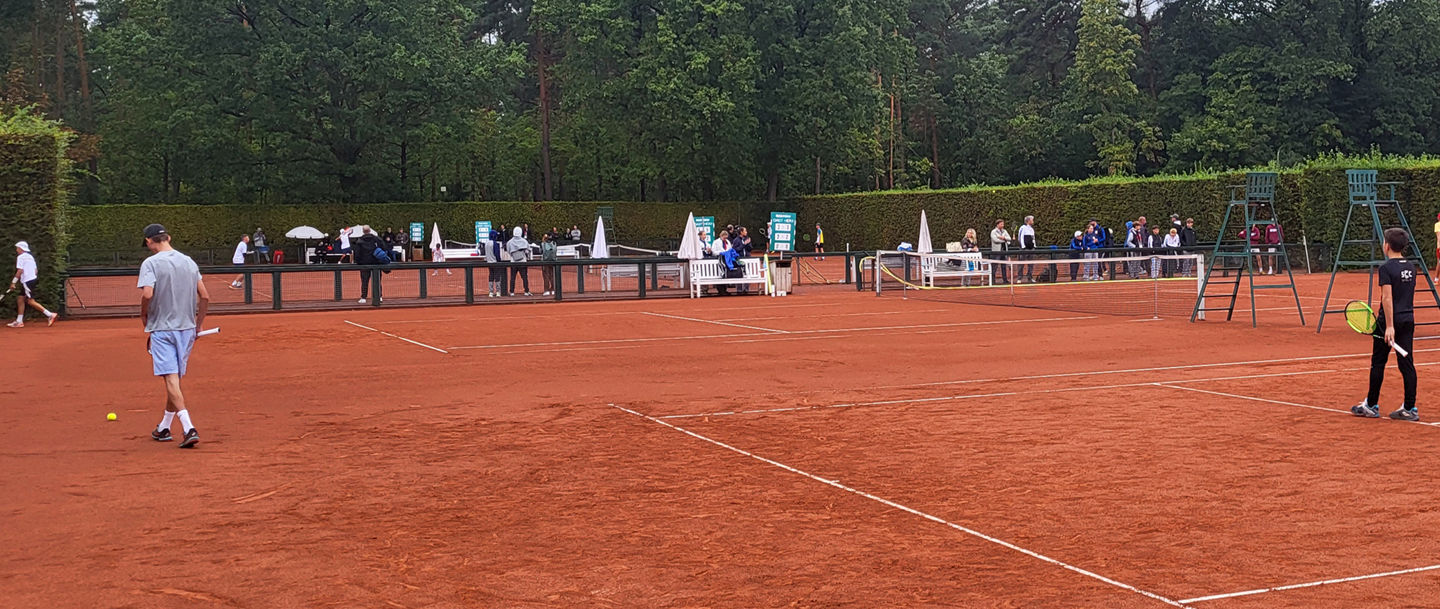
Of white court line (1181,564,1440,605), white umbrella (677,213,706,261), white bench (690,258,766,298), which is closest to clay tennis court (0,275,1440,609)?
white court line (1181,564,1440,605)

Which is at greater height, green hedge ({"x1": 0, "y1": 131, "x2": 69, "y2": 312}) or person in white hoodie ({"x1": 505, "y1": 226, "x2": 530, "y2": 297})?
green hedge ({"x1": 0, "y1": 131, "x2": 69, "y2": 312})

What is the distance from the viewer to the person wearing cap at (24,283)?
23312mm

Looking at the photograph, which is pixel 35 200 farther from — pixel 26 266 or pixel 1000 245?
pixel 1000 245

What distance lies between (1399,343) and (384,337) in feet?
48.1

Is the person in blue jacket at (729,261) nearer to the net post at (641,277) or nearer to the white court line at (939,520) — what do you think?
the net post at (641,277)

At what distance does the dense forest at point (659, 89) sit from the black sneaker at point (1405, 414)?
159ft

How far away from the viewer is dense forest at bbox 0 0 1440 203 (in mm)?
58562

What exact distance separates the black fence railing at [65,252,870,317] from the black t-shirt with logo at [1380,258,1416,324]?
2076 centimetres

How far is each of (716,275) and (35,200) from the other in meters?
14.6

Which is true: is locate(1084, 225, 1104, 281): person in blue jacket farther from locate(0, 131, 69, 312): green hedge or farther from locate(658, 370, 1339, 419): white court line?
locate(0, 131, 69, 312): green hedge

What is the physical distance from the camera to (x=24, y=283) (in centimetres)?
2359

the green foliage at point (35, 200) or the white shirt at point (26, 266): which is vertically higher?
the green foliage at point (35, 200)

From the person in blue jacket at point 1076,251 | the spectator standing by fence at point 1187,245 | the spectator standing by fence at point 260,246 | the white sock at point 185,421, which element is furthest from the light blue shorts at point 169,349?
the spectator standing by fence at point 260,246

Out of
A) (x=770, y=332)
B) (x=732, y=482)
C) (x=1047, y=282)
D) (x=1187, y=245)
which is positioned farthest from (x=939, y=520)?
(x=1187, y=245)
